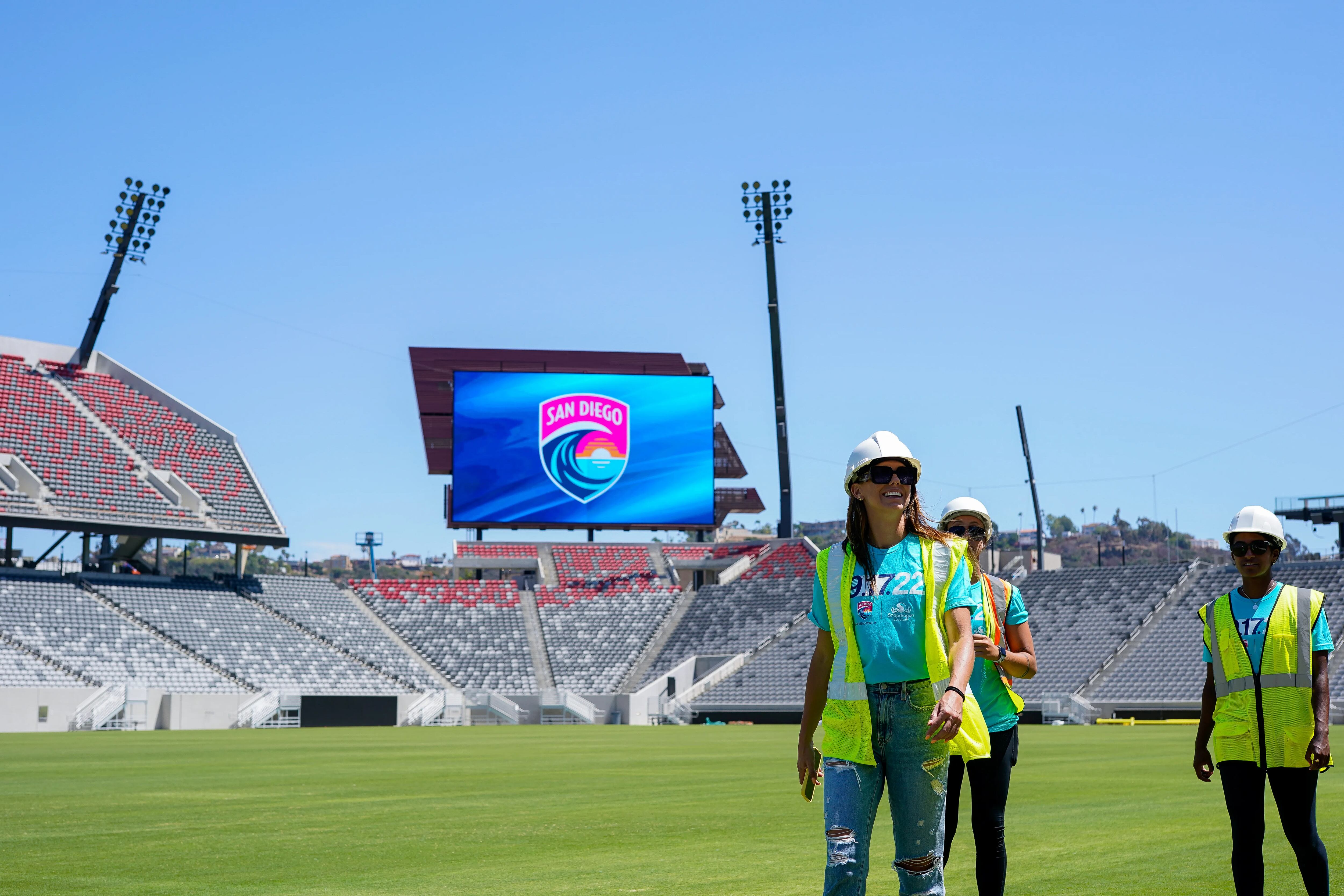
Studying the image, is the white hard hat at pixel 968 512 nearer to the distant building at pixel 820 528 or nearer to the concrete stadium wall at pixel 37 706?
the concrete stadium wall at pixel 37 706

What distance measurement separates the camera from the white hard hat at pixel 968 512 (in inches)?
290

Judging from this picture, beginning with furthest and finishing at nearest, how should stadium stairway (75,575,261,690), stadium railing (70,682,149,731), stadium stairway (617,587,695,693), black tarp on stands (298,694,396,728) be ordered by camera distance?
stadium stairway (617,587,695,693), black tarp on stands (298,694,396,728), stadium stairway (75,575,261,690), stadium railing (70,682,149,731)

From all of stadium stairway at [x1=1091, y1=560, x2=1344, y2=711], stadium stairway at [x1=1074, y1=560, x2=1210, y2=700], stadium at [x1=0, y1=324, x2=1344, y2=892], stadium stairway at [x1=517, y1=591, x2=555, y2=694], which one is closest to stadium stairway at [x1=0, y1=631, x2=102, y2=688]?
stadium at [x1=0, y1=324, x2=1344, y2=892]

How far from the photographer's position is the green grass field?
8656 mm

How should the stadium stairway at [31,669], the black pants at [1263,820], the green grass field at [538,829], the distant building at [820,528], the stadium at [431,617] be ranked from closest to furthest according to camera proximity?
the black pants at [1263,820]
the green grass field at [538,829]
the stadium stairway at [31,669]
the stadium at [431,617]
the distant building at [820,528]

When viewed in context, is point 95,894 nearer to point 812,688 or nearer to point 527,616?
point 812,688

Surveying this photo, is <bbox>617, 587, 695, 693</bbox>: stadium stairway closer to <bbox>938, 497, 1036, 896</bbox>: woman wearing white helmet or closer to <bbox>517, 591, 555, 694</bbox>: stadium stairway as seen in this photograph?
<bbox>517, 591, 555, 694</bbox>: stadium stairway

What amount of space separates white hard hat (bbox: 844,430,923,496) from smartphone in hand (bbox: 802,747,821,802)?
3.32ft

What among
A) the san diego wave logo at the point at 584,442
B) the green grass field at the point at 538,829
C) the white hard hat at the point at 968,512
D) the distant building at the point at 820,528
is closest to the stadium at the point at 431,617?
the san diego wave logo at the point at 584,442

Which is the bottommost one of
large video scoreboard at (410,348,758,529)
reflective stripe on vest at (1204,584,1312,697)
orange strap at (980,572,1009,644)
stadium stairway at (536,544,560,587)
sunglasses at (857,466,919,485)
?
reflective stripe on vest at (1204,584,1312,697)

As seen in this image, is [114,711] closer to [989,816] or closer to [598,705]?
[598,705]

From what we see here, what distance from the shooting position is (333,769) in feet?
72.2

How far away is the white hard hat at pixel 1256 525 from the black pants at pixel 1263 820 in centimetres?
104

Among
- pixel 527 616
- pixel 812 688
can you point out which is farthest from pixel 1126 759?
pixel 527 616
